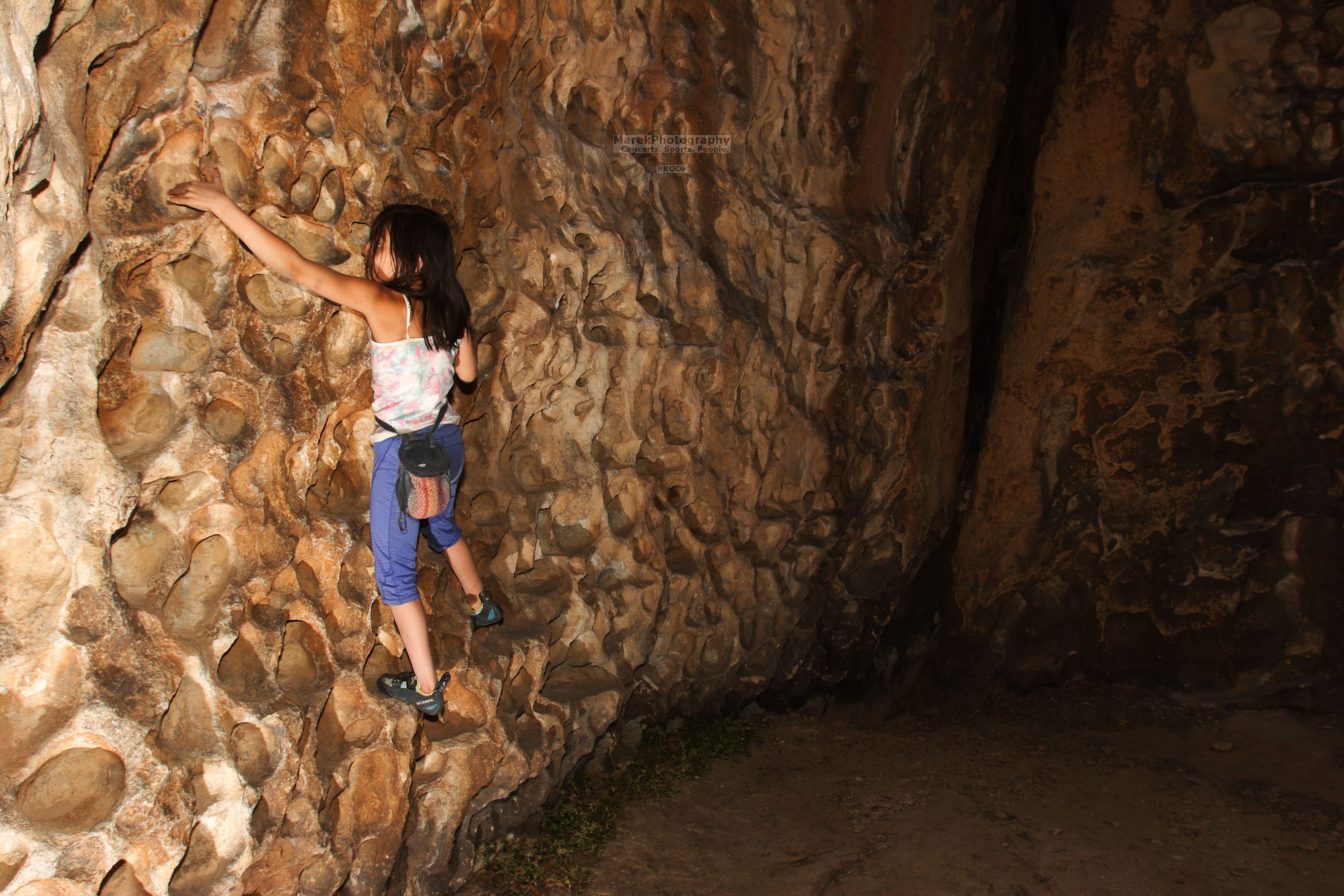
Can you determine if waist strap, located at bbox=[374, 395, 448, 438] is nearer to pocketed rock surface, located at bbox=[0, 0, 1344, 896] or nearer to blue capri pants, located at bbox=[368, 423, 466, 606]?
blue capri pants, located at bbox=[368, 423, 466, 606]

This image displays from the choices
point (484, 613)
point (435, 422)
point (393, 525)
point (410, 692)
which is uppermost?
point (435, 422)

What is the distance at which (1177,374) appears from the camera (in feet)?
15.2

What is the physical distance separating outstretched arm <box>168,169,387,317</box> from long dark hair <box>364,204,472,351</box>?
116 mm

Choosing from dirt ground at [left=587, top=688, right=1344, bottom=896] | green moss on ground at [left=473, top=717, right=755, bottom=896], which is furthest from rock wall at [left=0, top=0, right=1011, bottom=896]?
dirt ground at [left=587, top=688, right=1344, bottom=896]

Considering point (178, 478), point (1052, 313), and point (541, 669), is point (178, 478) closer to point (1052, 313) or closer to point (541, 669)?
point (541, 669)

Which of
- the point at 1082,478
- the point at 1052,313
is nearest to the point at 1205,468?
the point at 1082,478

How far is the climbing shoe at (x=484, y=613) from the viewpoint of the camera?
3.40 meters

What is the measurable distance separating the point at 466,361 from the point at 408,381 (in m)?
0.25

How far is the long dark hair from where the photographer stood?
274cm

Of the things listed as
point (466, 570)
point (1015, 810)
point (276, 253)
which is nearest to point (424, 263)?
point (276, 253)

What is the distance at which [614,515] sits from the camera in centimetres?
396

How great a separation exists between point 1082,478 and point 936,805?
1.97 metres

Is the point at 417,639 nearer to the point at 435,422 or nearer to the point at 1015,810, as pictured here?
the point at 435,422

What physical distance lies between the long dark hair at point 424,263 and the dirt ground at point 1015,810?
2255 millimetres
